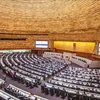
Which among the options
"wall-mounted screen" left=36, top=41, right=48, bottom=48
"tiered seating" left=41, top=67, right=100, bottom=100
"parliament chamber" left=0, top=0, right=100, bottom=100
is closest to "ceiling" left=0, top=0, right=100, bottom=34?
"parliament chamber" left=0, top=0, right=100, bottom=100

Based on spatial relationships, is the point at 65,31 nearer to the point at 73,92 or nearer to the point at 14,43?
the point at 14,43

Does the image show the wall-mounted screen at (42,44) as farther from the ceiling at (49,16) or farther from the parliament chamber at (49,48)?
the ceiling at (49,16)

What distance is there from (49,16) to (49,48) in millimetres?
11147

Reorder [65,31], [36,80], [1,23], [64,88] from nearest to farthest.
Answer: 1. [64,88]
2. [36,80]
3. [1,23]
4. [65,31]

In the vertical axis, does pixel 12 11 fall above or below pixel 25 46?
above

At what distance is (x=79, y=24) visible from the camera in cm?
2581

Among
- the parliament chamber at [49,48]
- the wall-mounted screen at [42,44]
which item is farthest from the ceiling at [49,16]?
the wall-mounted screen at [42,44]

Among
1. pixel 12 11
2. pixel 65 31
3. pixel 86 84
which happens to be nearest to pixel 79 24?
pixel 65 31

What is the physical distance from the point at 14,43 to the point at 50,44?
835 centimetres

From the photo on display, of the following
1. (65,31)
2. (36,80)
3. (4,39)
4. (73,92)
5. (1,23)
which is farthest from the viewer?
(4,39)

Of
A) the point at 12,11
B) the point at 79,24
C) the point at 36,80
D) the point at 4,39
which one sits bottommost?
the point at 36,80

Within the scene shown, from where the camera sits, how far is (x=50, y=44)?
36.0 m

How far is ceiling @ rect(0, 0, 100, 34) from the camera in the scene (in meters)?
20.4

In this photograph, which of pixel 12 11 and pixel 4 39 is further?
pixel 4 39
